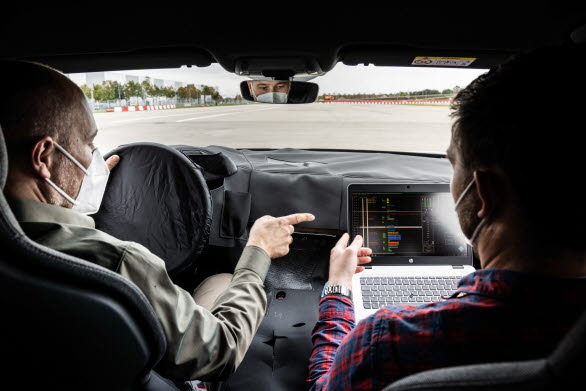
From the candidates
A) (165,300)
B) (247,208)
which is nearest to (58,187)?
(165,300)

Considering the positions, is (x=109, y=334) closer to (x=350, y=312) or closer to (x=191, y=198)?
(x=350, y=312)

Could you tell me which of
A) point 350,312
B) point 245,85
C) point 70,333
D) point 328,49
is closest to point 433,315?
point 350,312

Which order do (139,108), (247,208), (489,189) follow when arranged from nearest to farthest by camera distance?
1. (489,189)
2. (247,208)
3. (139,108)

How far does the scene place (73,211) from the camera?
111 cm

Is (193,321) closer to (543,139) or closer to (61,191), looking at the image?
(61,191)

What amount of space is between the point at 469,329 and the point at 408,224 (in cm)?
129

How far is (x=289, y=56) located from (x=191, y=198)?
93 cm

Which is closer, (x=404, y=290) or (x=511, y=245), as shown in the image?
(x=511, y=245)

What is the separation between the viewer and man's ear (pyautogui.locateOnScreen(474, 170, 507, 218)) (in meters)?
0.79

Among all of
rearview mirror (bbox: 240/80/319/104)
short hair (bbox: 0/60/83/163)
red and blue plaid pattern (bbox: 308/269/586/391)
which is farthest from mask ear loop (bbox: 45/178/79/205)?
rearview mirror (bbox: 240/80/319/104)

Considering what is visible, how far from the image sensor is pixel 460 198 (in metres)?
0.97

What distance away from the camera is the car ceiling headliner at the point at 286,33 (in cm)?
176

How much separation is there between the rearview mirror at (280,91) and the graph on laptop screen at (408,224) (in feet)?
2.53

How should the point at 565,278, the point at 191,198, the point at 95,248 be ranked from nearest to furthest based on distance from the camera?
the point at 565,278
the point at 95,248
the point at 191,198
